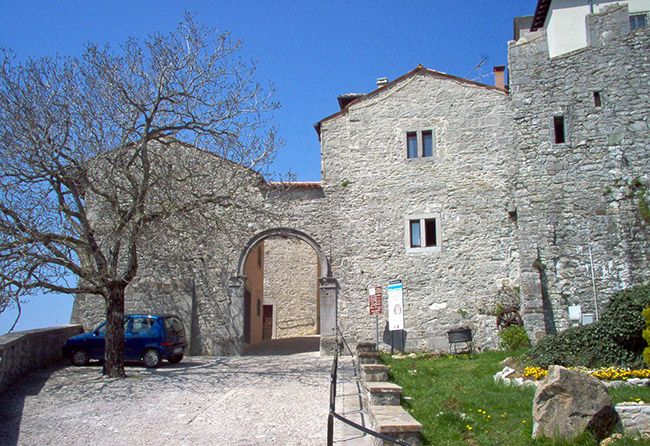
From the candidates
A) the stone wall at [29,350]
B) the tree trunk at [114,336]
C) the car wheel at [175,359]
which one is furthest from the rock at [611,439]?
the car wheel at [175,359]

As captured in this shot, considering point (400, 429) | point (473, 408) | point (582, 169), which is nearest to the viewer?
point (400, 429)

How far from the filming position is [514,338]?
15.4 metres

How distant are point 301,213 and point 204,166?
444 centimetres

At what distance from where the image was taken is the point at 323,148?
1830 centimetres

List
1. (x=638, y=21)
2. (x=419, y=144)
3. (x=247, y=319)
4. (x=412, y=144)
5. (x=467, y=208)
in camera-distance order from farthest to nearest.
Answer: (x=247, y=319) → (x=638, y=21) → (x=412, y=144) → (x=419, y=144) → (x=467, y=208)

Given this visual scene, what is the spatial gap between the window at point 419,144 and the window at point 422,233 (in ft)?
6.47

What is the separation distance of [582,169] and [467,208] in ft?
10.8

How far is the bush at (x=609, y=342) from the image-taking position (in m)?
9.55

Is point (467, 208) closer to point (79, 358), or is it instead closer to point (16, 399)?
point (79, 358)

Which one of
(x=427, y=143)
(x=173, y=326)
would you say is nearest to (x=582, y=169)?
(x=427, y=143)

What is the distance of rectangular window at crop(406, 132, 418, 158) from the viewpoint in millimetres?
17906

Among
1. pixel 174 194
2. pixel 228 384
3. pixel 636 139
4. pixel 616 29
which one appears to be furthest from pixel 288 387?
pixel 616 29

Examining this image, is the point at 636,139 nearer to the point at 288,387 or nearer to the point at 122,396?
the point at 288,387

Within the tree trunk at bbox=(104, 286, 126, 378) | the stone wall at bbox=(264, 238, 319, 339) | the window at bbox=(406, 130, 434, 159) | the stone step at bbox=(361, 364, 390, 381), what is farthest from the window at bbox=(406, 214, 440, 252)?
the stone wall at bbox=(264, 238, 319, 339)
